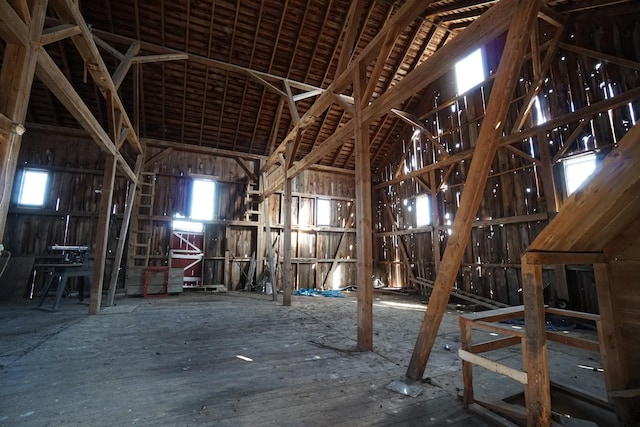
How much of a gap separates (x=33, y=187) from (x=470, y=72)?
14.9 meters

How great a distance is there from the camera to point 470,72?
9727 millimetres

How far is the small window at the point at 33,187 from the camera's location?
916cm

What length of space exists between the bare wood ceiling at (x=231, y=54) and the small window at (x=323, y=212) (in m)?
3.42

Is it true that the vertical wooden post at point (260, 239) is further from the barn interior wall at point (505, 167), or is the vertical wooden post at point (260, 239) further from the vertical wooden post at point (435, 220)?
the vertical wooden post at point (435, 220)

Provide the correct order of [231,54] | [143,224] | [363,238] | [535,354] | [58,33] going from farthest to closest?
[143,224] → [231,54] → [363,238] → [58,33] → [535,354]

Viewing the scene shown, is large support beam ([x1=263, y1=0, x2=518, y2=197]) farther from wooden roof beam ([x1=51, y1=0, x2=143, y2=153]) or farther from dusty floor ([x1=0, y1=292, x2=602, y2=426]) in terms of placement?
wooden roof beam ([x1=51, y1=0, x2=143, y2=153])

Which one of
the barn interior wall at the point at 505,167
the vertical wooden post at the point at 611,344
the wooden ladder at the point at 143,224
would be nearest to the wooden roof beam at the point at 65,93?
the wooden ladder at the point at 143,224

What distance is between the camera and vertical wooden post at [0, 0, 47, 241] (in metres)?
2.56

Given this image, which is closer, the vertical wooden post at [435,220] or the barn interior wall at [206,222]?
the barn interior wall at [206,222]

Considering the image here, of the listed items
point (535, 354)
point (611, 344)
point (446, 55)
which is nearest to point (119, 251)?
point (446, 55)

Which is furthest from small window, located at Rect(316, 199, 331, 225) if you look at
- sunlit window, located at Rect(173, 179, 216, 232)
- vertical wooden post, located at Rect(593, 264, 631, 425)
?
vertical wooden post, located at Rect(593, 264, 631, 425)

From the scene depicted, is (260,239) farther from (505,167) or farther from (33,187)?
(505,167)

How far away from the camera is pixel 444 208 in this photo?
10.2m

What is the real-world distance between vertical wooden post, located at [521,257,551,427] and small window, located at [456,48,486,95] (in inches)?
372
